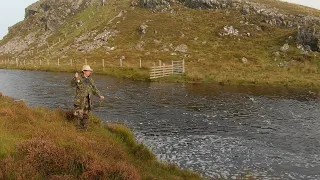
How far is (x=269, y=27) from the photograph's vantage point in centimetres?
7725

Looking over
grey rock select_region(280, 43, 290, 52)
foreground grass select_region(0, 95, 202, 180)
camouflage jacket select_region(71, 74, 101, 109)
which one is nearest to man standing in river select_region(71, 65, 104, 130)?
camouflage jacket select_region(71, 74, 101, 109)

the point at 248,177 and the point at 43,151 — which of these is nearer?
the point at 43,151

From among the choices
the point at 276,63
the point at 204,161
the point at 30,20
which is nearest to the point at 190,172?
the point at 204,161

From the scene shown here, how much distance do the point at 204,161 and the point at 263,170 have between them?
2472 millimetres

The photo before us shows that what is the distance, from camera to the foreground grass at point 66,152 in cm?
928

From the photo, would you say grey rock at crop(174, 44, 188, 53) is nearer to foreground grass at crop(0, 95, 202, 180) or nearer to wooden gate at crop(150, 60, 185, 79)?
wooden gate at crop(150, 60, 185, 79)

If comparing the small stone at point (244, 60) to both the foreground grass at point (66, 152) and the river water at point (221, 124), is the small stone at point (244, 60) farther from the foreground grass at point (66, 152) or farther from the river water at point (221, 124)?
the foreground grass at point (66, 152)

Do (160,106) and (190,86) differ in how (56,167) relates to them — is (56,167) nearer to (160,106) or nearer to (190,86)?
(160,106)

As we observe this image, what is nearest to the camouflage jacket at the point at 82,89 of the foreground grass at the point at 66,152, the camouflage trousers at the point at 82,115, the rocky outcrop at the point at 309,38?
the camouflage trousers at the point at 82,115

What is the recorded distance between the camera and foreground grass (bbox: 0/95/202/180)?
9281 mm

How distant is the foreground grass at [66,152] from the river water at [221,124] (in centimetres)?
198

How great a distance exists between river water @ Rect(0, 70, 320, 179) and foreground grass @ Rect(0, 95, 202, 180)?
6.51 feet

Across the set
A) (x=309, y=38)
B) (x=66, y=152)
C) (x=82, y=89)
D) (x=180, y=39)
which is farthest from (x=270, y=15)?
(x=66, y=152)

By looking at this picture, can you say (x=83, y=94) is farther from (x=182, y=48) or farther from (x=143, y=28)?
(x=143, y=28)
